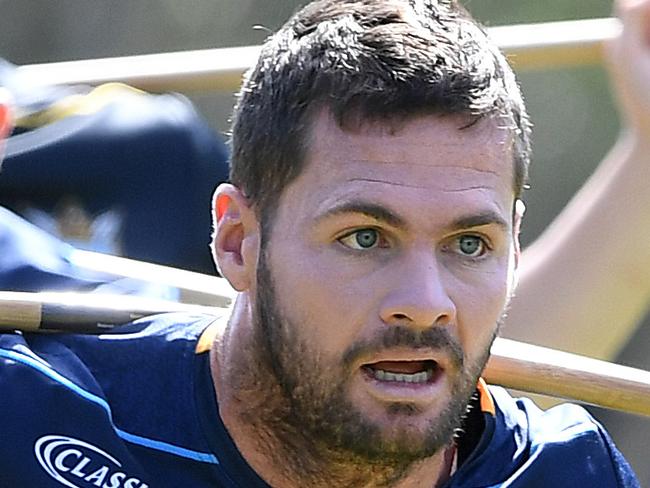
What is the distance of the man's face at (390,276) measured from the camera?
1.56 m

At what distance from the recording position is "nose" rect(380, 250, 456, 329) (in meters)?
1.53

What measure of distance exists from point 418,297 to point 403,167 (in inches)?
4.5

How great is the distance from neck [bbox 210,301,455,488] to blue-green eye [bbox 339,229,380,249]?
0.50 ft

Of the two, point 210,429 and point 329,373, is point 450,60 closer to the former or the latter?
point 329,373

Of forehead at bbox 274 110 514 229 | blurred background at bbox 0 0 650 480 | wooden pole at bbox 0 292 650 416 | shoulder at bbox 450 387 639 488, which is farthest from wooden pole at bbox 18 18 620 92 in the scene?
blurred background at bbox 0 0 650 480

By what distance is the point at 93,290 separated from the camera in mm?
2010

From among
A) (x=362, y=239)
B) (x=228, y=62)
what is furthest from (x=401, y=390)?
(x=228, y=62)

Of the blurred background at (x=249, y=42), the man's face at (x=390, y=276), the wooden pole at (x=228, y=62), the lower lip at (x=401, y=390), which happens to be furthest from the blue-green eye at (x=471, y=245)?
the blurred background at (x=249, y=42)

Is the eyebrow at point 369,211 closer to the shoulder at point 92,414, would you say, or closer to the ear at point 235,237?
the ear at point 235,237

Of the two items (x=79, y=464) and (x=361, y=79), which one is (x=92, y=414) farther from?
(x=361, y=79)

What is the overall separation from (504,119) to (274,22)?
3985 mm

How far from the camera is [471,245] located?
1600mm

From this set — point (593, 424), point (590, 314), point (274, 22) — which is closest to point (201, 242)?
point (590, 314)

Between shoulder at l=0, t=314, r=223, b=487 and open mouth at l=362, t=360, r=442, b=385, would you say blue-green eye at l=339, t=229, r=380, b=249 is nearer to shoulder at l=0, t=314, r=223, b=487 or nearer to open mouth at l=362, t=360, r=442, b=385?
open mouth at l=362, t=360, r=442, b=385
